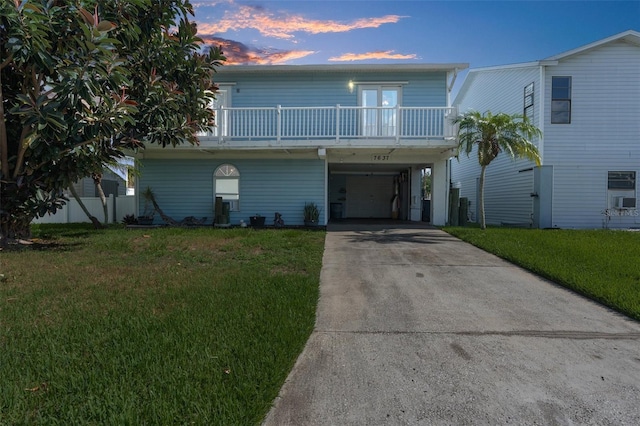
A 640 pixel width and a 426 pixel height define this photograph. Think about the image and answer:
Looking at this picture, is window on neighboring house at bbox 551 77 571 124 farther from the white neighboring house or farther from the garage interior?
the garage interior

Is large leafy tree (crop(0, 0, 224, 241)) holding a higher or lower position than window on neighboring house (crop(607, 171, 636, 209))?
higher

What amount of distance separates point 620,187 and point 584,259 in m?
9.73

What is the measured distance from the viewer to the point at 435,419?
2311mm

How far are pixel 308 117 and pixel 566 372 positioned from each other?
10822mm

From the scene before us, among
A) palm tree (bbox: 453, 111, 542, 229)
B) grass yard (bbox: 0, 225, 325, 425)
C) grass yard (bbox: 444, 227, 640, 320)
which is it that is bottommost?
grass yard (bbox: 0, 225, 325, 425)

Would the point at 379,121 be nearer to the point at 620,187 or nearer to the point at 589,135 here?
the point at 589,135

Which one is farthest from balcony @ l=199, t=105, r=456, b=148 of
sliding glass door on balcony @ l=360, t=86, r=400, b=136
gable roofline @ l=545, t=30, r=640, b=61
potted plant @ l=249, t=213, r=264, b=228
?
gable roofline @ l=545, t=30, r=640, b=61

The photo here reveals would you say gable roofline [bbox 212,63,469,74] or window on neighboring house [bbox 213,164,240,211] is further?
window on neighboring house [bbox 213,164,240,211]

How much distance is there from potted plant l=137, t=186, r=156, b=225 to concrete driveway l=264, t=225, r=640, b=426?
9.66 meters

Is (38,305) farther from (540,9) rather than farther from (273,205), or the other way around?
(540,9)

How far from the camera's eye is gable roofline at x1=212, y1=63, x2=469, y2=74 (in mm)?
12383

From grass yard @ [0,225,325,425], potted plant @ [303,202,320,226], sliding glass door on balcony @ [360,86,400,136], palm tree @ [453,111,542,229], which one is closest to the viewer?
grass yard @ [0,225,325,425]

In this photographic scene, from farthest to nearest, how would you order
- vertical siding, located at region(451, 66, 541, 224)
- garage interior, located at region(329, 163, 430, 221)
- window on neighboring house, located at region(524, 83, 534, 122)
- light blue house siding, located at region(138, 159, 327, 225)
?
garage interior, located at region(329, 163, 430, 221)
vertical siding, located at region(451, 66, 541, 224)
window on neighboring house, located at region(524, 83, 534, 122)
light blue house siding, located at region(138, 159, 327, 225)

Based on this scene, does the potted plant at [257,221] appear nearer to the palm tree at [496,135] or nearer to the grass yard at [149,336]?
the grass yard at [149,336]
